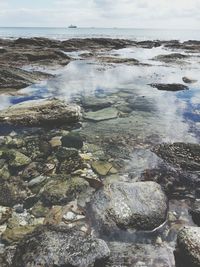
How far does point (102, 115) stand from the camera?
13938 millimetres

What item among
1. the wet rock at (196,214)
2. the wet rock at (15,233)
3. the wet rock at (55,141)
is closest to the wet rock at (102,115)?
the wet rock at (55,141)

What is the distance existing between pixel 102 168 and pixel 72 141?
2.19 metres

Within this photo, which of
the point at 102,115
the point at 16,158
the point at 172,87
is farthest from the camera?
the point at 172,87

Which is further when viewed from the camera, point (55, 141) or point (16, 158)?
point (55, 141)

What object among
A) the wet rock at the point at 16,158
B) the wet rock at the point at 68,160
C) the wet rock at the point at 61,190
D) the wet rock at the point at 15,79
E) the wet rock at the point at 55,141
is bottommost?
the wet rock at the point at 15,79

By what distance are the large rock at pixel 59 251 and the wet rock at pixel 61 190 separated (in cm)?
169

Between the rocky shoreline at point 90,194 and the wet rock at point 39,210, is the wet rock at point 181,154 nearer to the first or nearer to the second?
the rocky shoreline at point 90,194

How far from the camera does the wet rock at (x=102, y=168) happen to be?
889 cm

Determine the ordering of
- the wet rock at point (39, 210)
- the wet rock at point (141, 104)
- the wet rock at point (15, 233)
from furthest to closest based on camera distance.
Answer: the wet rock at point (141, 104) < the wet rock at point (39, 210) < the wet rock at point (15, 233)

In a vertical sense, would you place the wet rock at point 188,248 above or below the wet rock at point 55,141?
above

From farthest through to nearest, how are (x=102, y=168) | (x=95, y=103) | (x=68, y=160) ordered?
(x=95, y=103) < (x=68, y=160) < (x=102, y=168)

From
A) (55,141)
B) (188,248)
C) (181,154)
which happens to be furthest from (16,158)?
(188,248)

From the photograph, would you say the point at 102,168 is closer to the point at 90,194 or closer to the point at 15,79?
the point at 90,194

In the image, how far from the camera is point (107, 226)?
634 cm
